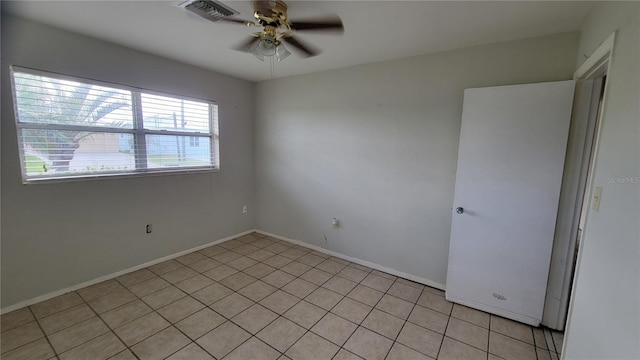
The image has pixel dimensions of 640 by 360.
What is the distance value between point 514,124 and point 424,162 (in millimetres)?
813

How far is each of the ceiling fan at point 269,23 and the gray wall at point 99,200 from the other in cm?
159

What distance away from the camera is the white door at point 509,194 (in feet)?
6.43

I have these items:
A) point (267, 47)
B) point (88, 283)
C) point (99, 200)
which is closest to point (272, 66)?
point (267, 47)

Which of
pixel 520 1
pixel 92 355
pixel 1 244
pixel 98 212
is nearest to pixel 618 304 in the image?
pixel 520 1

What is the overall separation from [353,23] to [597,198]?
6.18ft

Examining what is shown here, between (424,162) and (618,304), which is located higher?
(424,162)

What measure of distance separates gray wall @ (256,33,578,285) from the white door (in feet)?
0.79

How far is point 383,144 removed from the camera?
113 inches

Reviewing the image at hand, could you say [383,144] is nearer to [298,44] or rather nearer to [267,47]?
[298,44]

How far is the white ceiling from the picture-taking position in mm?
1723

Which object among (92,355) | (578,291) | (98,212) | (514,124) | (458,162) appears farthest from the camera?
(98,212)

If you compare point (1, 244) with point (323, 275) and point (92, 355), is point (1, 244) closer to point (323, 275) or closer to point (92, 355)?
point (92, 355)

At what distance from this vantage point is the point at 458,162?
230 centimetres

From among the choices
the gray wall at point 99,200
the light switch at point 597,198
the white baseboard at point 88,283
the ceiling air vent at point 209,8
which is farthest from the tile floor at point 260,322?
the ceiling air vent at point 209,8
